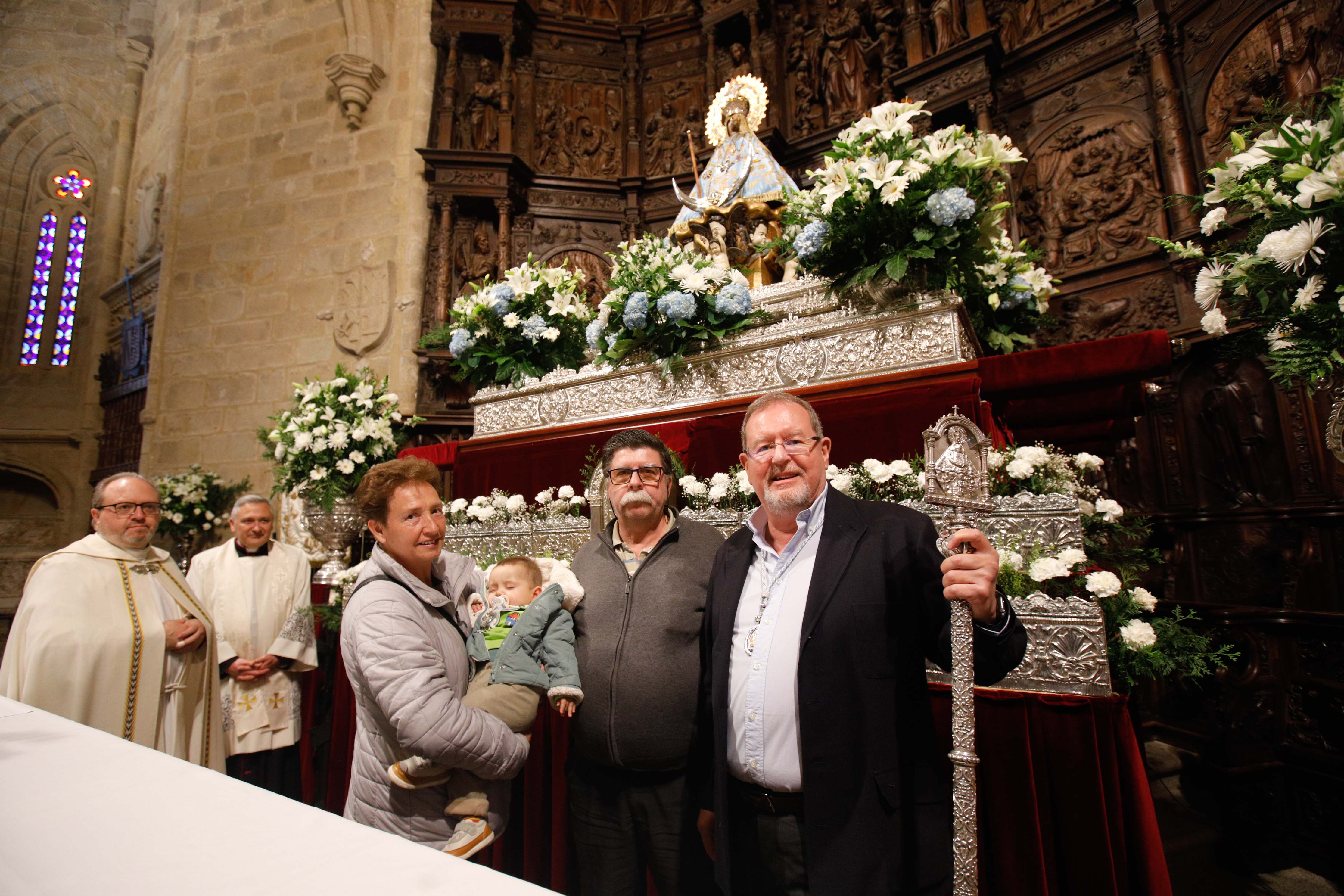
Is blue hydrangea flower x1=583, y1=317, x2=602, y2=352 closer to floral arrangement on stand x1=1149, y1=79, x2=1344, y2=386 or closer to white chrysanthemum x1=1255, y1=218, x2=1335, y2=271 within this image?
floral arrangement on stand x1=1149, y1=79, x2=1344, y2=386

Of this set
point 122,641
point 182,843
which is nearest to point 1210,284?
point 182,843

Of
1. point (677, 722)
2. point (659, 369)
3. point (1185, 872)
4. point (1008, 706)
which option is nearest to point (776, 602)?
point (677, 722)

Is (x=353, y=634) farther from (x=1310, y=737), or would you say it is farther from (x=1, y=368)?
(x=1, y=368)

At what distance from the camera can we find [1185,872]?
3041 mm

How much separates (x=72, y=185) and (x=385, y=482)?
1443 centimetres

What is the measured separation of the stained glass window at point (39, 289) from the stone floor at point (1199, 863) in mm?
15754

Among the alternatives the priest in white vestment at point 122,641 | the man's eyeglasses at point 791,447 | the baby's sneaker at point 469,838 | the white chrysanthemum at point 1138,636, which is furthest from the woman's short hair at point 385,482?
the white chrysanthemum at point 1138,636

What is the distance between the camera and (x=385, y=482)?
1992 millimetres

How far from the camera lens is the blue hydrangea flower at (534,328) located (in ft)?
15.3

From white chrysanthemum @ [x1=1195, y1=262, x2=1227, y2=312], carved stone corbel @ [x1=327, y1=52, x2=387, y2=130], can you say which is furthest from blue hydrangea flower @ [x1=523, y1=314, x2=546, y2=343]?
carved stone corbel @ [x1=327, y1=52, x2=387, y2=130]

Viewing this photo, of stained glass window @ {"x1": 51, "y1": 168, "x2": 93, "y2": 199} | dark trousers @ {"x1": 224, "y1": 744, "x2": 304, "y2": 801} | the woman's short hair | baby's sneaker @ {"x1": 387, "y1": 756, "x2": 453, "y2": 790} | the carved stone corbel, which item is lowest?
dark trousers @ {"x1": 224, "y1": 744, "x2": 304, "y2": 801}

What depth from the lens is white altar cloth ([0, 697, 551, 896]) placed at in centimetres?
71

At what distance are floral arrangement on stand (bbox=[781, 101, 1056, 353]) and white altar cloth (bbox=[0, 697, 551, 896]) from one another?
9.60ft

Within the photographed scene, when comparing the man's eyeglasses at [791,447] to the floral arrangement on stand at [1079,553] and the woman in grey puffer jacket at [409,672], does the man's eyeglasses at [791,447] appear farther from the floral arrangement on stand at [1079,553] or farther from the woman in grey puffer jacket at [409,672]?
the woman in grey puffer jacket at [409,672]
